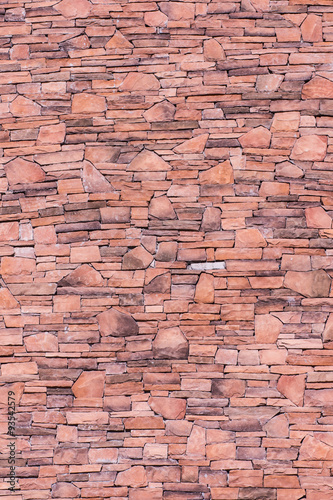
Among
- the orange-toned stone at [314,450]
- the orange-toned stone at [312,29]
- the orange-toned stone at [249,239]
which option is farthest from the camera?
the orange-toned stone at [312,29]

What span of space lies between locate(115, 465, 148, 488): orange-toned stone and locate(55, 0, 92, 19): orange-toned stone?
9.82 ft

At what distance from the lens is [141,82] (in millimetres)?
3408

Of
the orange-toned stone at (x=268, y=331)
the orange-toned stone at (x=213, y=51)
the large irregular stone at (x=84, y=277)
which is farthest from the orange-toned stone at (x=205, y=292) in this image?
the orange-toned stone at (x=213, y=51)

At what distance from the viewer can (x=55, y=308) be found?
331cm

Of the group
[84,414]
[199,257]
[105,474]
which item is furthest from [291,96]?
[105,474]

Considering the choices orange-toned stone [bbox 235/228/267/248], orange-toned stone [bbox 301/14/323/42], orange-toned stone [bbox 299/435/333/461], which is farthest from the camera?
orange-toned stone [bbox 301/14/323/42]

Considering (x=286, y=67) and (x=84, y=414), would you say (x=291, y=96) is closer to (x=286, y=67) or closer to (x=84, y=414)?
(x=286, y=67)

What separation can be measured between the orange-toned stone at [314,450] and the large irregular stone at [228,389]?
495mm

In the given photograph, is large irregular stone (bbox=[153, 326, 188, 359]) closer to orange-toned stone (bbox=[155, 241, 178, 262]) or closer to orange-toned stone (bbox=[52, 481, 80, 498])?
orange-toned stone (bbox=[155, 241, 178, 262])

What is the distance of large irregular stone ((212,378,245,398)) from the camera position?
10.5ft

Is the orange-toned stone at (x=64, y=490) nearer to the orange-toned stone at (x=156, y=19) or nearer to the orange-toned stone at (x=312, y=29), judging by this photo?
the orange-toned stone at (x=156, y=19)

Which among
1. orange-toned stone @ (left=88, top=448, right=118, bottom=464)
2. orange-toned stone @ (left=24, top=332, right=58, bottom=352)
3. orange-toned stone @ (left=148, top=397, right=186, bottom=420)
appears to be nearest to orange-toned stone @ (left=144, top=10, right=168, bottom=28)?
orange-toned stone @ (left=24, top=332, right=58, bottom=352)

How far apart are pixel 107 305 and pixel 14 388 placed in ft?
2.64

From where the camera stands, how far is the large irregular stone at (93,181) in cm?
336
